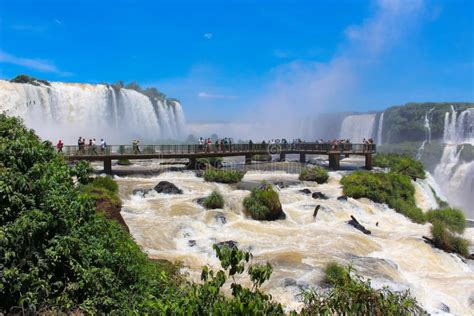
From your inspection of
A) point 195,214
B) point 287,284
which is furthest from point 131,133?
point 287,284

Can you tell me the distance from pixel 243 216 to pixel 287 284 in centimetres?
819

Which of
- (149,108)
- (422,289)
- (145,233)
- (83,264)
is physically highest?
(149,108)

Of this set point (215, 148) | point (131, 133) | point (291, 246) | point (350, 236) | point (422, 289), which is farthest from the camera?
point (131, 133)

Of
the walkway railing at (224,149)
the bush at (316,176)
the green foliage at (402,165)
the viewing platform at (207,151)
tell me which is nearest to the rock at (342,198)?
the bush at (316,176)

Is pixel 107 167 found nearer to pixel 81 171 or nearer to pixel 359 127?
pixel 81 171

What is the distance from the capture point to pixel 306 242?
1555cm

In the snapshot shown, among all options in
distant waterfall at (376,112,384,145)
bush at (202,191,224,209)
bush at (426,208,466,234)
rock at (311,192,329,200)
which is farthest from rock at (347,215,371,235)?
distant waterfall at (376,112,384,145)

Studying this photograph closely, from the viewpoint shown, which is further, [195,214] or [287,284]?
[195,214]

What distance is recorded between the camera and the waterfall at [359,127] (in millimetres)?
69750

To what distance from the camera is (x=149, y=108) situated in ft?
214

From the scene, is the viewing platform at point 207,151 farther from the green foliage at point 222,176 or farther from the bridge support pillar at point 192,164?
the green foliage at point 222,176

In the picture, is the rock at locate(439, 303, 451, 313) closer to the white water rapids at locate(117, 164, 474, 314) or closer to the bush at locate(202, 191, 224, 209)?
the white water rapids at locate(117, 164, 474, 314)

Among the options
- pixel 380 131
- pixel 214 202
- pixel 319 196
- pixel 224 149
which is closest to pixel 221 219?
pixel 214 202

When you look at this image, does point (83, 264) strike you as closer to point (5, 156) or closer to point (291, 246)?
point (5, 156)
